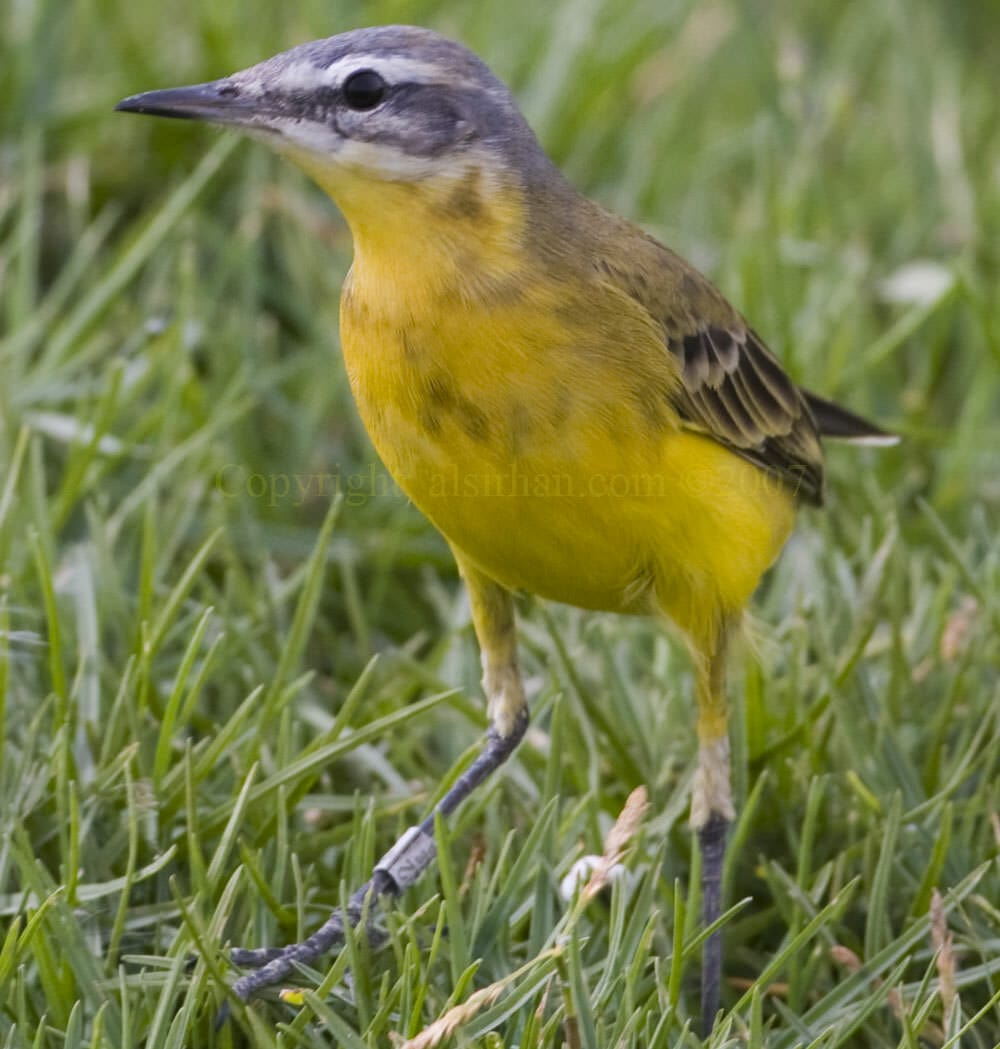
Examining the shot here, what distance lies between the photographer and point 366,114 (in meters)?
3.47

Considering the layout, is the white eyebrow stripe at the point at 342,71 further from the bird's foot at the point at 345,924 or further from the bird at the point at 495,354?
the bird's foot at the point at 345,924

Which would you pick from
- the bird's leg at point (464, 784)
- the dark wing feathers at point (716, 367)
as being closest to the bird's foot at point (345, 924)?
the bird's leg at point (464, 784)

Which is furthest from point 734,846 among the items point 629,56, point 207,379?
point 629,56

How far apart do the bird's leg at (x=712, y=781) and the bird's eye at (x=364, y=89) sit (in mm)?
1430

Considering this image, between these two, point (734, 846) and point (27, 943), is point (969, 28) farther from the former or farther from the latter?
point (27, 943)

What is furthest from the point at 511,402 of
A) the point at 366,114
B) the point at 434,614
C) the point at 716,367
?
the point at 434,614

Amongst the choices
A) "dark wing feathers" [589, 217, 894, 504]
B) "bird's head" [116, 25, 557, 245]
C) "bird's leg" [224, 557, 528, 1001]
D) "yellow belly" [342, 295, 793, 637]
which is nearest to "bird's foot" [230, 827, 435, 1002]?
"bird's leg" [224, 557, 528, 1001]

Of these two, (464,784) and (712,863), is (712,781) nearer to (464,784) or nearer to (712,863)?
(712,863)

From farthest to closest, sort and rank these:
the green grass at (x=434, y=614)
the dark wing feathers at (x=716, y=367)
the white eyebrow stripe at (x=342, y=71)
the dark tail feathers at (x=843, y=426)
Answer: the dark tail feathers at (x=843, y=426)
the dark wing feathers at (x=716, y=367)
the green grass at (x=434, y=614)
the white eyebrow stripe at (x=342, y=71)

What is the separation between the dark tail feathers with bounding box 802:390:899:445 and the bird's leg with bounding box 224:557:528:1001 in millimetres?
1213

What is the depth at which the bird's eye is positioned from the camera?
11.4ft

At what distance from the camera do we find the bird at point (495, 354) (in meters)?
3.47

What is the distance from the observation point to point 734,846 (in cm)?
404

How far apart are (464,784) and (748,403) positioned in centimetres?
116
